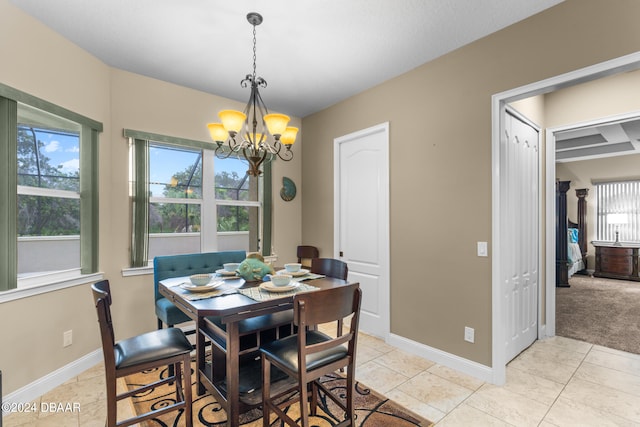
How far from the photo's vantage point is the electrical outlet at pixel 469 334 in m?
2.63

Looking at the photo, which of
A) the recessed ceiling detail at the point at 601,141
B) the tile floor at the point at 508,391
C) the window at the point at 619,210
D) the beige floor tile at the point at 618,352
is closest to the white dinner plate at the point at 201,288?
the tile floor at the point at 508,391

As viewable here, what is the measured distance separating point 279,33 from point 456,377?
3.19m

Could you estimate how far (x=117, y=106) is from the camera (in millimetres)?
3123

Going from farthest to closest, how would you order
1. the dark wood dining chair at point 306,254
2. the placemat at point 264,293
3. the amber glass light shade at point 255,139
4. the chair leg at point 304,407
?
the dark wood dining chair at point 306,254 → the amber glass light shade at point 255,139 → the placemat at point 264,293 → the chair leg at point 304,407

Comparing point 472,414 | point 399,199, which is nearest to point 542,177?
point 399,199

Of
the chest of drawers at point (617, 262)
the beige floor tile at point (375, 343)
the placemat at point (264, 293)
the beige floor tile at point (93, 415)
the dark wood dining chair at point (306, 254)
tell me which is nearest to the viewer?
the placemat at point (264, 293)

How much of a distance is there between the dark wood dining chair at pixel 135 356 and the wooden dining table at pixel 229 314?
0.19 m

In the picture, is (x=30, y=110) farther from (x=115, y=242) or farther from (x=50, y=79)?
(x=115, y=242)

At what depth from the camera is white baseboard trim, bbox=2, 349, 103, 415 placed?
2.21 meters

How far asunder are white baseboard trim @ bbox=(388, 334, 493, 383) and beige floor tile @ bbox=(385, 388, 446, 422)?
0.65 meters

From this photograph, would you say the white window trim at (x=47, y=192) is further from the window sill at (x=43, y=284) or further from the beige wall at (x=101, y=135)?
the window sill at (x=43, y=284)

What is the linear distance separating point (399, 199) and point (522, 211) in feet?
3.89

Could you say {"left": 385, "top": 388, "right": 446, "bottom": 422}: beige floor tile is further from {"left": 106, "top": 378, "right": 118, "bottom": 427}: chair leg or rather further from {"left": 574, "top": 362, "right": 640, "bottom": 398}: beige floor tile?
{"left": 106, "top": 378, "right": 118, "bottom": 427}: chair leg

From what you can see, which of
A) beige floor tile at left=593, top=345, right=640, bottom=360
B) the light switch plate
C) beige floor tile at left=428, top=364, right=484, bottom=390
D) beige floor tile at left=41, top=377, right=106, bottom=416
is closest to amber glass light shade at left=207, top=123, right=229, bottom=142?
beige floor tile at left=41, top=377, right=106, bottom=416
